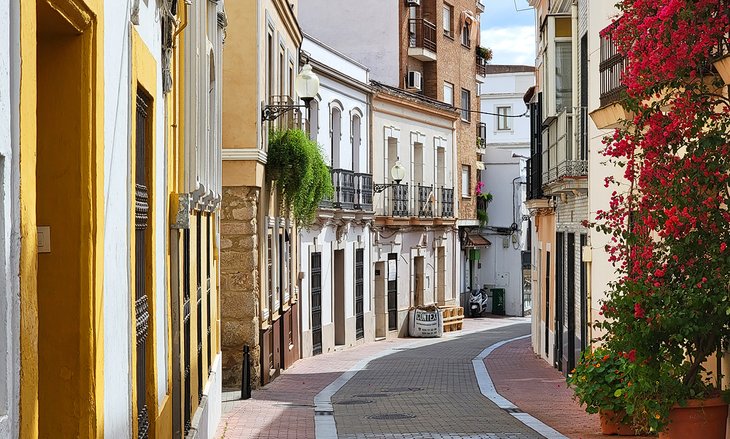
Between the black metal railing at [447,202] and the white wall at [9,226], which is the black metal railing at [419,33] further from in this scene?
the white wall at [9,226]

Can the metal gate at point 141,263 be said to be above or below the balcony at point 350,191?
below

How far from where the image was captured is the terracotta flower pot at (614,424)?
40.6 ft

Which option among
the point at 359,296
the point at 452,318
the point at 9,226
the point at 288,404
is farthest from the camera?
the point at 452,318

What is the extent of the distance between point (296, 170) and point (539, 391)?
6.04m

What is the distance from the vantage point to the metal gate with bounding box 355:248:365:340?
3325cm

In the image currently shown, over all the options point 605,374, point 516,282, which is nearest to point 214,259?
point 605,374

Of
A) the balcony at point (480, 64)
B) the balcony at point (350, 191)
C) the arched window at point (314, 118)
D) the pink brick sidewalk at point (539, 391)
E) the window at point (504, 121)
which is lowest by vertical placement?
the pink brick sidewalk at point (539, 391)

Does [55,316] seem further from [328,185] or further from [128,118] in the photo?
[328,185]

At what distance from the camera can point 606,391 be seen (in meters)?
12.3

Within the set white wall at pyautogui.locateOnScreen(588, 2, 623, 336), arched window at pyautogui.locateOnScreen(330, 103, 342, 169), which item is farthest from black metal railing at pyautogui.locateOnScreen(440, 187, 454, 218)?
white wall at pyautogui.locateOnScreen(588, 2, 623, 336)

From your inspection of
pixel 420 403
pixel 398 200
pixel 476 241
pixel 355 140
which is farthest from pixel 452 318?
pixel 420 403

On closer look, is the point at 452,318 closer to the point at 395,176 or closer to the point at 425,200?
the point at 425,200

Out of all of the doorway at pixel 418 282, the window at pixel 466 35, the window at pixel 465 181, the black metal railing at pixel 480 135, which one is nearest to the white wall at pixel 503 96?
the black metal railing at pixel 480 135

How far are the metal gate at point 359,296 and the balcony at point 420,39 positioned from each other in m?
10.5
